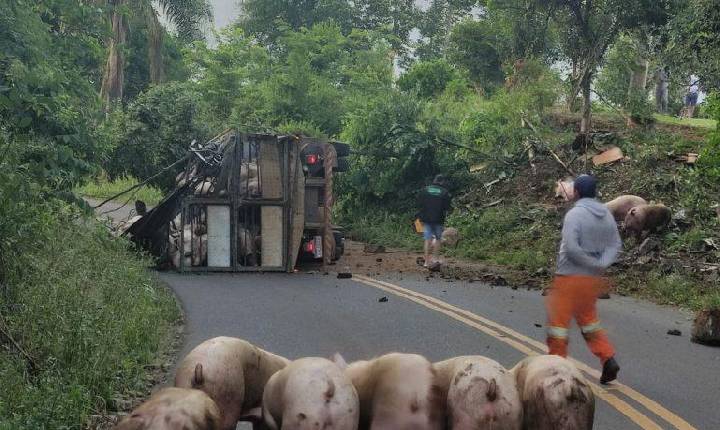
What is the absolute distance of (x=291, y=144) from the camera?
685 inches

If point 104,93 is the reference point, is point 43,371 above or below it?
below

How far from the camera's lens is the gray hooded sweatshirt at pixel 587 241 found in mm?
8820

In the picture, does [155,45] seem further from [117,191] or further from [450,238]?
[450,238]

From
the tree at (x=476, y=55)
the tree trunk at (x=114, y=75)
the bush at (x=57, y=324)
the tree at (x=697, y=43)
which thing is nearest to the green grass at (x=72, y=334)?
the bush at (x=57, y=324)

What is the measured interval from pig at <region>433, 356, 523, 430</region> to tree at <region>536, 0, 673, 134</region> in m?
20.0

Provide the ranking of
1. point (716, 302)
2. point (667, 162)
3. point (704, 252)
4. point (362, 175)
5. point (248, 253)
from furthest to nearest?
point (362, 175), point (667, 162), point (248, 253), point (704, 252), point (716, 302)

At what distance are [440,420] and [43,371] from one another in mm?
3983

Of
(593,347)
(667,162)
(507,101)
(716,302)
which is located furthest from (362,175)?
(593,347)

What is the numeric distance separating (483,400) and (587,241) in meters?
4.42

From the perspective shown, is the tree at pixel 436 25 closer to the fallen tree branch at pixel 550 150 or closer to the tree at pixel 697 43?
the fallen tree branch at pixel 550 150

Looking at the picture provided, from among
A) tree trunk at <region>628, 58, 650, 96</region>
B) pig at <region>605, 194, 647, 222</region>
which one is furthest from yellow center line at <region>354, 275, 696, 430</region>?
tree trunk at <region>628, 58, 650, 96</region>

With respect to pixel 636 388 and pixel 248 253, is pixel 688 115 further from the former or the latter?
pixel 636 388

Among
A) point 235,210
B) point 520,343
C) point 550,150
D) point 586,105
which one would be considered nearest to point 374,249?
point 235,210

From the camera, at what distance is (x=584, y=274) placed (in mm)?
8836
